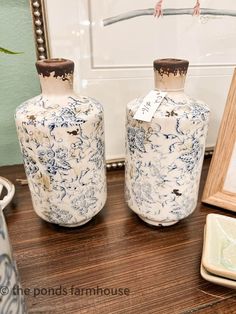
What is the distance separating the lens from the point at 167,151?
47 cm

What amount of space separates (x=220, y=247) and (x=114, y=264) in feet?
0.63

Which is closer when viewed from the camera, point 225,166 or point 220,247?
point 220,247

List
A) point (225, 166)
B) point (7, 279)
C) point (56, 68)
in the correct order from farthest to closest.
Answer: point (225, 166) → point (56, 68) → point (7, 279)

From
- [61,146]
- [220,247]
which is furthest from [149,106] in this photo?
[220,247]

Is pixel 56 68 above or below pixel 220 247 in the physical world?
above

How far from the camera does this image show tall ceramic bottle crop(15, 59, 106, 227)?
437 mm

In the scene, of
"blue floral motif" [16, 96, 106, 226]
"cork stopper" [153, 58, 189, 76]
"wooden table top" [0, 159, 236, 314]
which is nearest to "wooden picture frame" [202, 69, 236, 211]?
"wooden table top" [0, 159, 236, 314]

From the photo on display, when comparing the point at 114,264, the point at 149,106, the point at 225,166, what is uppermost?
the point at 149,106

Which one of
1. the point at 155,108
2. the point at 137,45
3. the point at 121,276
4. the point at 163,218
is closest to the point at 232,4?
the point at 137,45

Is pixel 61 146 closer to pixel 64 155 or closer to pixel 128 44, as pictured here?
pixel 64 155

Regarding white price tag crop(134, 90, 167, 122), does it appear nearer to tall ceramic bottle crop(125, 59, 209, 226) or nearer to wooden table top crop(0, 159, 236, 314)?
tall ceramic bottle crop(125, 59, 209, 226)

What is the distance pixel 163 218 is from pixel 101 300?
0.64 ft

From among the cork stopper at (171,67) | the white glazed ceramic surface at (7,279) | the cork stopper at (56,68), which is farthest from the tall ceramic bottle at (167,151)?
the white glazed ceramic surface at (7,279)

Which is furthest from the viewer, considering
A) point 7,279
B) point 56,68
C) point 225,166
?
point 225,166
